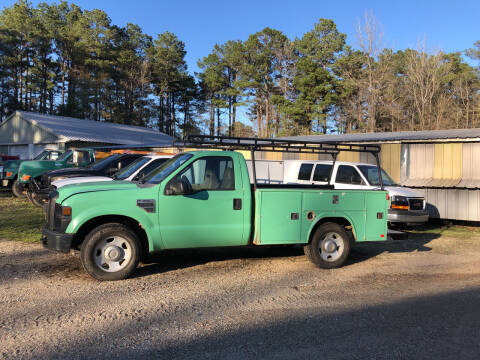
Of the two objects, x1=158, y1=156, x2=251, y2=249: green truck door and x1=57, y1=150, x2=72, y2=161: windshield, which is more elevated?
x1=57, y1=150, x2=72, y2=161: windshield

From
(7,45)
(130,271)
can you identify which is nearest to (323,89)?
(7,45)

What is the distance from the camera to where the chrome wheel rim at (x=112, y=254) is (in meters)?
5.95

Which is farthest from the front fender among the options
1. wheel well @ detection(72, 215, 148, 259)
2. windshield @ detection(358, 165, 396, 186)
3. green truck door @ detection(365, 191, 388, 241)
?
windshield @ detection(358, 165, 396, 186)

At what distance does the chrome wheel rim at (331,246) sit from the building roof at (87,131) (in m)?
27.9

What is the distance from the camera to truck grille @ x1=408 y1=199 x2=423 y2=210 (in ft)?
36.6

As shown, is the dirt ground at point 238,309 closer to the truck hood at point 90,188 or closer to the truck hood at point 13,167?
the truck hood at point 90,188

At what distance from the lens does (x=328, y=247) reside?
722 centimetres

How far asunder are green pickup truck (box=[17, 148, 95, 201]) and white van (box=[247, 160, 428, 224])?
7.16m

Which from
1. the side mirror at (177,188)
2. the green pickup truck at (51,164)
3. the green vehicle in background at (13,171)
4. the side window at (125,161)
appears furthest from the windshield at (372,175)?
the green vehicle in background at (13,171)

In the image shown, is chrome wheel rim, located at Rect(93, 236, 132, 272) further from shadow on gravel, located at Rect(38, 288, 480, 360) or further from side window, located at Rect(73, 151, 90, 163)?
side window, located at Rect(73, 151, 90, 163)

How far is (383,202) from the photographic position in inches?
292

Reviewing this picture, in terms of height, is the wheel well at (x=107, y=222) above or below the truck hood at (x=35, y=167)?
below

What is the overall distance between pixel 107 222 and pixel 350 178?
7.76m

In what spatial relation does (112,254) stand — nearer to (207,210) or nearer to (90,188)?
(90,188)
